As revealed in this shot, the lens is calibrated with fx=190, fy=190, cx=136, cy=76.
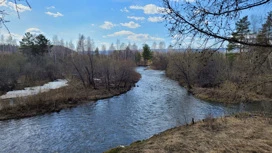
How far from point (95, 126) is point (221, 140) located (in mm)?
8036

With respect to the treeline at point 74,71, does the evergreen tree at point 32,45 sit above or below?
above

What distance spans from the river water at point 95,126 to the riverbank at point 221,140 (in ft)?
11.1

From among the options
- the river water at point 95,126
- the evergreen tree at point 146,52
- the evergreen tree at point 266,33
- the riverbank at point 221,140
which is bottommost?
→ the river water at point 95,126

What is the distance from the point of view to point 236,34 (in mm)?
2324

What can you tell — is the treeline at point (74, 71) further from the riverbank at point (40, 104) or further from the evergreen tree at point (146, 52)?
the evergreen tree at point (146, 52)

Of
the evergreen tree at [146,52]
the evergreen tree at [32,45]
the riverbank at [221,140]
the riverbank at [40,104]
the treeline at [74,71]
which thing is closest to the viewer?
the riverbank at [221,140]

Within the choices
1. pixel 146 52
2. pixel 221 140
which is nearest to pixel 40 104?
pixel 221 140

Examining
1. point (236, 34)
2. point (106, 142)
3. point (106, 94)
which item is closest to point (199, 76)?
point (106, 94)

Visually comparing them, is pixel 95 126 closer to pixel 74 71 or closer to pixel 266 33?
pixel 266 33

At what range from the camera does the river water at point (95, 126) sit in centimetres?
916

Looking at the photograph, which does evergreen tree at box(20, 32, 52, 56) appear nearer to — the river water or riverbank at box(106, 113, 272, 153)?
the river water

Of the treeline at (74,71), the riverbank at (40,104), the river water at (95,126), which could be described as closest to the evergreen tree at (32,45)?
the treeline at (74,71)

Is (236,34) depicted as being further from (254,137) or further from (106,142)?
(106,142)

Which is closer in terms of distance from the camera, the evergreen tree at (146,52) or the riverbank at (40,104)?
the riverbank at (40,104)
